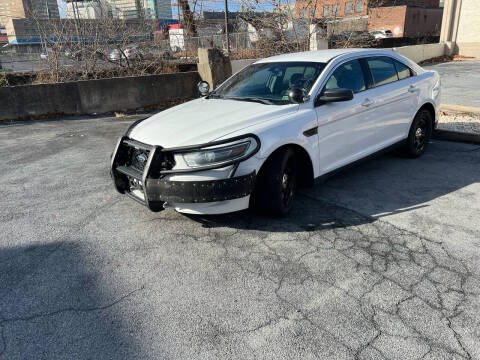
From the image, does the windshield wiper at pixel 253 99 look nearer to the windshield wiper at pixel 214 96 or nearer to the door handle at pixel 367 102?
the windshield wiper at pixel 214 96

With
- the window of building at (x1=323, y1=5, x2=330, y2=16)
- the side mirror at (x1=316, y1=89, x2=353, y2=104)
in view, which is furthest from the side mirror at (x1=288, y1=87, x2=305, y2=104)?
the window of building at (x1=323, y1=5, x2=330, y2=16)

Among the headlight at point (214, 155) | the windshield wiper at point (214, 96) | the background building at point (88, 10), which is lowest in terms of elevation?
the headlight at point (214, 155)

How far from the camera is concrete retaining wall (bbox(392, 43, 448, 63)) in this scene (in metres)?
19.1

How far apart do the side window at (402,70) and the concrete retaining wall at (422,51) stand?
1452 cm

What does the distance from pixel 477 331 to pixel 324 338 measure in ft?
3.12

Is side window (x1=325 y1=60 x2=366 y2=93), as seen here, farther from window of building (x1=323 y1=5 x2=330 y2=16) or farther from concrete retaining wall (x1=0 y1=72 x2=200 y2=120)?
window of building (x1=323 y1=5 x2=330 y2=16)

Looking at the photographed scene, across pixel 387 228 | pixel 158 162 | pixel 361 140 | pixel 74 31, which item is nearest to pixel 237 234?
pixel 158 162

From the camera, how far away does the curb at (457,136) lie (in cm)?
657

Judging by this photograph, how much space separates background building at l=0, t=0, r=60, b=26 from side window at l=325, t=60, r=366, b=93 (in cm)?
953

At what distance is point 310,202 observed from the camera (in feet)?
14.5

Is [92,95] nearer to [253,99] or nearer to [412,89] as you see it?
[253,99]

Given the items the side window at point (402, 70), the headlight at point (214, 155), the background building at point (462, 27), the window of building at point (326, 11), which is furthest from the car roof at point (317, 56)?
the background building at point (462, 27)

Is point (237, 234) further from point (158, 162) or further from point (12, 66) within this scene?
point (12, 66)

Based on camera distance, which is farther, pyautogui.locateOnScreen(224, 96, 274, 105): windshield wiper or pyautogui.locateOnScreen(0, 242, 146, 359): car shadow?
pyautogui.locateOnScreen(224, 96, 274, 105): windshield wiper
